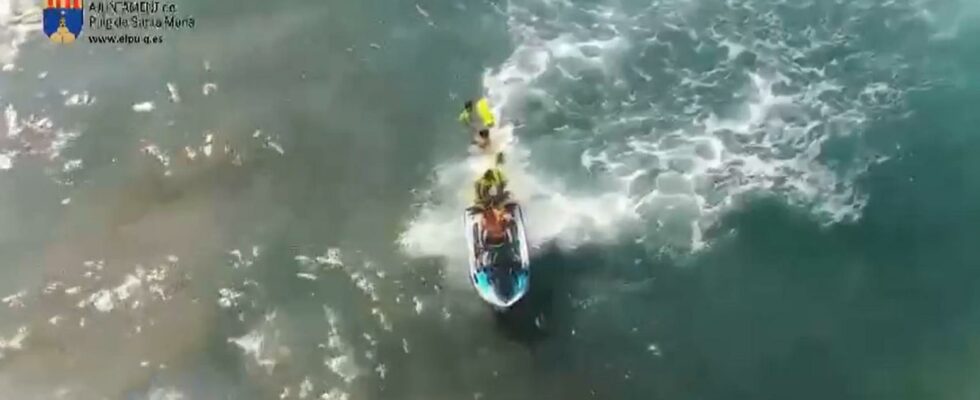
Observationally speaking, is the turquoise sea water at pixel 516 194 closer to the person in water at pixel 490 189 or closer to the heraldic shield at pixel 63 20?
the heraldic shield at pixel 63 20

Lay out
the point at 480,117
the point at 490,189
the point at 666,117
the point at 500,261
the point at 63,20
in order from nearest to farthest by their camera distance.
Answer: the point at 500,261, the point at 490,189, the point at 480,117, the point at 666,117, the point at 63,20

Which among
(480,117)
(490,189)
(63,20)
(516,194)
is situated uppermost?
(63,20)

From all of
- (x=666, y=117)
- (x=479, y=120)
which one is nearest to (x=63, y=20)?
(x=479, y=120)

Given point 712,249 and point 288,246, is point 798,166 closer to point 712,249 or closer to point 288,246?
point 712,249

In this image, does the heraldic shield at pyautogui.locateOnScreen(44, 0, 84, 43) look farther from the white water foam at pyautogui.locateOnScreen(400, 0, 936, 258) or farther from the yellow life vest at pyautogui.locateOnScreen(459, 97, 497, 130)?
the white water foam at pyautogui.locateOnScreen(400, 0, 936, 258)

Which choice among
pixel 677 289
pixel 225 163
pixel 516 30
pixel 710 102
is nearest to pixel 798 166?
pixel 710 102

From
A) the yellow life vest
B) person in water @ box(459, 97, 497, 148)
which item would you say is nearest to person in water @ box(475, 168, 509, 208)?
person in water @ box(459, 97, 497, 148)

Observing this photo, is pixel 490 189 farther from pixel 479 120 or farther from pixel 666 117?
pixel 666 117
